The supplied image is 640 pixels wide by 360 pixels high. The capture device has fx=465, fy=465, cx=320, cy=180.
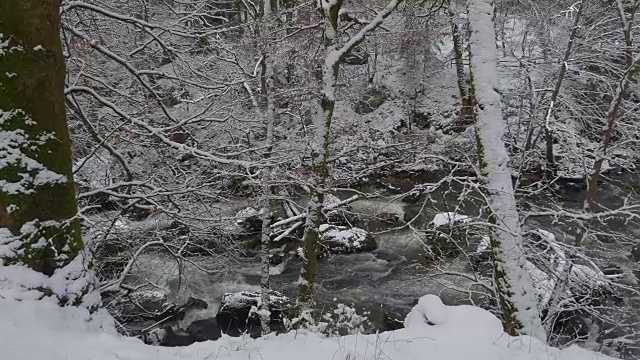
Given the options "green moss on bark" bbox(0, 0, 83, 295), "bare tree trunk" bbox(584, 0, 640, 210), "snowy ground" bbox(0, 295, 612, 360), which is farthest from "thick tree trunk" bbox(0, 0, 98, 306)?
"bare tree trunk" bbox(584, 0, 640, 210)

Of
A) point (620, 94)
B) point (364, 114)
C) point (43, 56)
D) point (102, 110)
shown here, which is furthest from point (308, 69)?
point (364, 114)

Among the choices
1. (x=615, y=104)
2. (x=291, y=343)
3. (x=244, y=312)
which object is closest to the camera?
(x=291, y=343)

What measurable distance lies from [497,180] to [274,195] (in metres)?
3.90

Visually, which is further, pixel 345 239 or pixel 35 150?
pixel 345 239

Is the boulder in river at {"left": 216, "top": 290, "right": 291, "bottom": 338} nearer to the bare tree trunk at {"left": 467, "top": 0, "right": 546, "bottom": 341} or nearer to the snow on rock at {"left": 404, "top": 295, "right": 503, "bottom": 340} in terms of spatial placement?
the bare tree trunk at {"left": 467, "top": 0, "right": 546, "bottom": 341}

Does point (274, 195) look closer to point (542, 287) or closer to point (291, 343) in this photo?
point (291, 343)

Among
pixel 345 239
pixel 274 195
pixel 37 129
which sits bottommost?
pixel 345 239

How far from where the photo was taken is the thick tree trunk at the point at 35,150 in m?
3.11

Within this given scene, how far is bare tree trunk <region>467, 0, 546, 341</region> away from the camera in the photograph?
17.7 ft

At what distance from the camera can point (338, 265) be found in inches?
492

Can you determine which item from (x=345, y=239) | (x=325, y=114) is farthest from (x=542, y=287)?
(x=345, y=239)

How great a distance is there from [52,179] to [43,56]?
2.84 ft

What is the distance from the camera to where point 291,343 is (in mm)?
3643

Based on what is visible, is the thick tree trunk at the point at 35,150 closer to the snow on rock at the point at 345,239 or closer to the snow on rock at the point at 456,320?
the snow on rock at the point at 456,320
